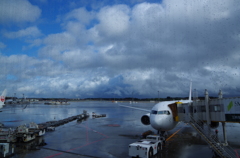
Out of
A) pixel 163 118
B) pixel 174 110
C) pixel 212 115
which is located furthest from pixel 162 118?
pixel 212 115

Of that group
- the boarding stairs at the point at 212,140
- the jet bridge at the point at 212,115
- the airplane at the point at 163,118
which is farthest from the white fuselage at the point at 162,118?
the boarding stairs at the point at 212,140

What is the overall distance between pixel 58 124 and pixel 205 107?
106 feet

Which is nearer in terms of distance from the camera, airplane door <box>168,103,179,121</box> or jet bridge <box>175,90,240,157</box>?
jet bridge <box>175,90,240,157</box>

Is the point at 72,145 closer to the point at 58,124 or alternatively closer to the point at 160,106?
the point at 160,106

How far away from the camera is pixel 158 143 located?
19.9 metres

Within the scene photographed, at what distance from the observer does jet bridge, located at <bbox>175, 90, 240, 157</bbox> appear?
16719mm

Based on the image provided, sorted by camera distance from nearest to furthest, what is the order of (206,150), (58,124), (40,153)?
(40,153) < (206,150) < (58,124)

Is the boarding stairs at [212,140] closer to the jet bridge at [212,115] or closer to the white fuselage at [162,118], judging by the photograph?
the jet bridge at [212,115]

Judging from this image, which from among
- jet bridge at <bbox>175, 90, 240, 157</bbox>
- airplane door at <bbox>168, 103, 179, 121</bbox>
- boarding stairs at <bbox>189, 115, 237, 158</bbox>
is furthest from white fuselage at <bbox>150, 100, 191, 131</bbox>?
boarding stairs at <bbox>189, 115, 237, 158</bbox>

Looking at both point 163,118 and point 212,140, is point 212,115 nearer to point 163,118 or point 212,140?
point 212,140

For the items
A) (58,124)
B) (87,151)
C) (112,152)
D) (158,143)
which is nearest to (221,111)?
(158,143)

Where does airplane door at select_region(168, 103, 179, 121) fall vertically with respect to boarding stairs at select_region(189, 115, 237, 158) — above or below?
above

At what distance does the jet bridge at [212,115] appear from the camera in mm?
16719

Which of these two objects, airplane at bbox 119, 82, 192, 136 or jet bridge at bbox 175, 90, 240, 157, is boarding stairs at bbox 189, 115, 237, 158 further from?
airplane at bbox 119, 82, 192, 136
